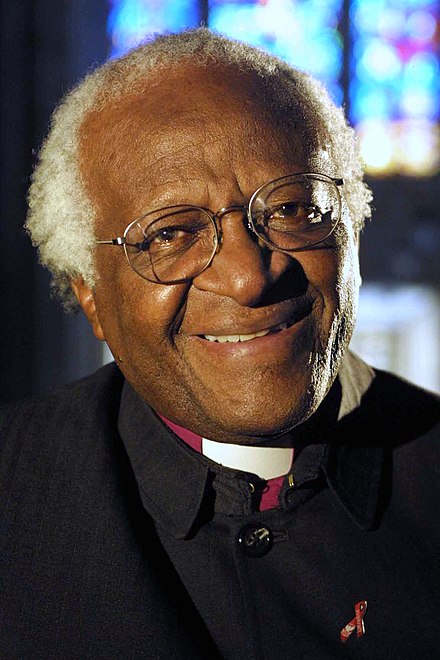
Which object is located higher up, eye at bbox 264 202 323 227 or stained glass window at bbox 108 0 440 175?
stained glass window at bbox 108 0 440 175

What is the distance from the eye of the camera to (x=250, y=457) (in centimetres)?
170

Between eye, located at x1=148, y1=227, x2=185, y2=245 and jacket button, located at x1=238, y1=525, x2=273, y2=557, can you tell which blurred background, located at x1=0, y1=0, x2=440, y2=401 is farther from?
jacket button, located at x1=238, y1=525, x2=273, y2=557

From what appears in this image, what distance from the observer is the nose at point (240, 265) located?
144cm

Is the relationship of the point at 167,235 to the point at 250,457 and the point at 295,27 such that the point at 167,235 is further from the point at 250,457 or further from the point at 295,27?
the point at 295,27

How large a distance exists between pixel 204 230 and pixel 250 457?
49 cm

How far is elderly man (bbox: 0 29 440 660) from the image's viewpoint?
1.50m

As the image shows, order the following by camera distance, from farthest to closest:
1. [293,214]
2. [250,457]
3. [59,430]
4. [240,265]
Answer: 1. [59,430]
2. [250,457]
3. [293,214]
4. [240,265]

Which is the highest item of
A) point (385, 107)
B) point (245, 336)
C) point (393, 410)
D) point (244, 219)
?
point (385, 107)

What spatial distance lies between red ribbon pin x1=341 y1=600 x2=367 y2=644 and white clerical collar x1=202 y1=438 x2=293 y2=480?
0.98 feet

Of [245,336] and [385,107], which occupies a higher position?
[385,107]

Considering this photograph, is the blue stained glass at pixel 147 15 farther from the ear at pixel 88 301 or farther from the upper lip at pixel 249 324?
the upper lip at pixel 249 324

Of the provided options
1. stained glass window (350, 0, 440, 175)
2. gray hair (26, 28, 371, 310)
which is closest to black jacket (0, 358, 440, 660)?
gray hair (26, 28, 371, 310)

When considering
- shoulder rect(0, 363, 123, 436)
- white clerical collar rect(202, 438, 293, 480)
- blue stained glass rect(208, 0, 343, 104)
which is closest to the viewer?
white clerical collar rect(202, 438, 293, 480)

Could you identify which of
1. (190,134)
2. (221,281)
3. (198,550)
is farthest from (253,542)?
(190,134)
